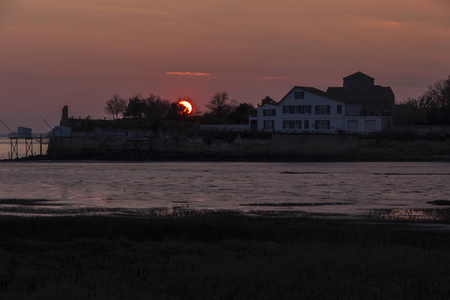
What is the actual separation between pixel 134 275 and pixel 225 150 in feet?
345

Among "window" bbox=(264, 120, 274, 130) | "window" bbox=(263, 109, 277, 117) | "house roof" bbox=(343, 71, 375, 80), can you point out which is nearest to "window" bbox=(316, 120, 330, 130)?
"window" bbox=(263, 109, 277, 117)

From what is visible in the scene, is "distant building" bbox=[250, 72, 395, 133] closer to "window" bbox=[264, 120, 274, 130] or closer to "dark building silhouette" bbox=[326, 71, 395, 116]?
"window" bbox=[264, 120, 274, 130]

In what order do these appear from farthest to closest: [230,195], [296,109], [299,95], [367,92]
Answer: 1. [367,92]
2. [296,109]
3. [299,95]
4. [230,195]

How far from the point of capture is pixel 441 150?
103625 millimetres

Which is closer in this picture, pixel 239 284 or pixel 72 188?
pixel 239 284

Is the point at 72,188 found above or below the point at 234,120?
below

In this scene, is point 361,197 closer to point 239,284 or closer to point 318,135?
point 239,284

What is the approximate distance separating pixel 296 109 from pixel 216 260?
107 m

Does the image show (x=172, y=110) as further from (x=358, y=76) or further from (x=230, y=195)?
(x=230, y=195)

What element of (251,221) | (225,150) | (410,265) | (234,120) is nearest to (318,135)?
(225,150)

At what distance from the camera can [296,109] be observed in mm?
121125

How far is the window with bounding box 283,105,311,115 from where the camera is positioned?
4730 inches

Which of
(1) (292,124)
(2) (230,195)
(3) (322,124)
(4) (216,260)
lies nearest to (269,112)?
(1) (292,124)

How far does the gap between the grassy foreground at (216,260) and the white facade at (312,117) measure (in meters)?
95.2
